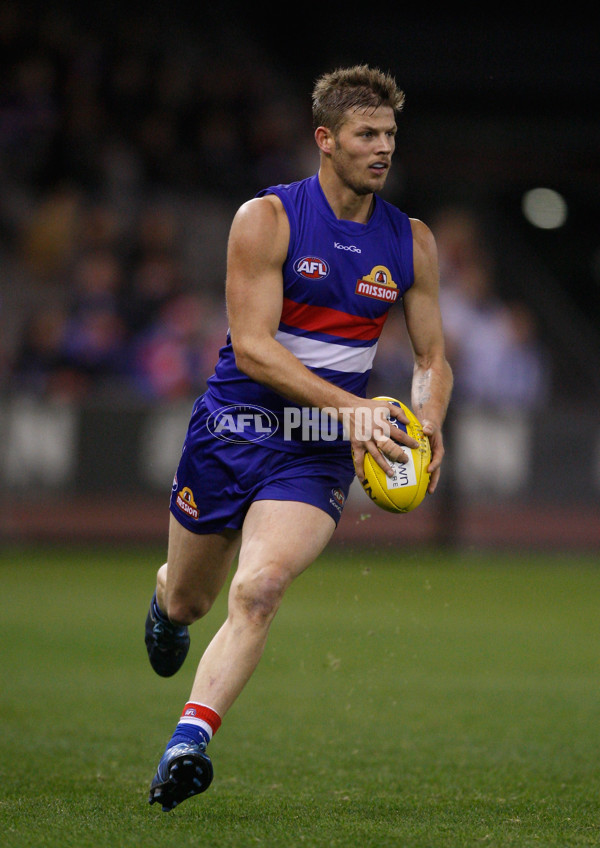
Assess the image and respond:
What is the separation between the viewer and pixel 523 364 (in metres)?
15.0

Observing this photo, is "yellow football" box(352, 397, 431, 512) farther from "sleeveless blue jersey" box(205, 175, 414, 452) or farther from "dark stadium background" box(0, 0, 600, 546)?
"dark stadium background" box(0, 0, 600, 546)

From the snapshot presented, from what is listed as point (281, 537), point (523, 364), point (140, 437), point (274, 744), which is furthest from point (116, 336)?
point (281, 537)

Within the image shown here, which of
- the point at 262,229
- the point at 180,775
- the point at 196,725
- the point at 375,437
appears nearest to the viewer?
the point at 180,775

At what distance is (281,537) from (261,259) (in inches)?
42.6

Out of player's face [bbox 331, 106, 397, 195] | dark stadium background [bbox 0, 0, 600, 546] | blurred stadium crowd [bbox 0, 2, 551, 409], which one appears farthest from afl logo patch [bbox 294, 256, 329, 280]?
blurred stadium crowd [bbox 0, 2, 551, 409]

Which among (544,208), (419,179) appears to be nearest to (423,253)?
(419,179)

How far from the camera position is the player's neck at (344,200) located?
5227 mm

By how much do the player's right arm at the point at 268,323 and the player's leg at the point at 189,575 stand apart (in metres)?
0.75

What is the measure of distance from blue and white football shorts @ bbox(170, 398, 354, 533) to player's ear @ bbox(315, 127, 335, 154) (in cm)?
117

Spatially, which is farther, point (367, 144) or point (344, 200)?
point (344, 200)

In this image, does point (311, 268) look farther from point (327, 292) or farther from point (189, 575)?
point (189, 575)

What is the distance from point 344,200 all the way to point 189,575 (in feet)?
5.52

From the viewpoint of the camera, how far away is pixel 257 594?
463cm

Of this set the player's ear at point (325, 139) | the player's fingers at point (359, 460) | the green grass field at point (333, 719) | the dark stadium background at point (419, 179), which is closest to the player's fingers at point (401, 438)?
the player's fingers at point (359, 460)
